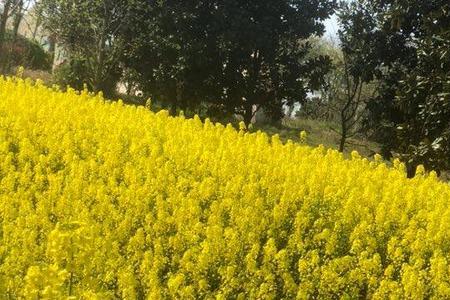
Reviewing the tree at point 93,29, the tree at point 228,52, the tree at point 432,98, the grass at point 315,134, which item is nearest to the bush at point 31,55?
the tree at point 93,29

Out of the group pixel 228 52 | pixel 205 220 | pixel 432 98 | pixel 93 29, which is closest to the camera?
pixel 205 220

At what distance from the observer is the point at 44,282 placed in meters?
2.83

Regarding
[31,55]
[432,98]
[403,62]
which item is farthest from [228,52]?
[31,55]

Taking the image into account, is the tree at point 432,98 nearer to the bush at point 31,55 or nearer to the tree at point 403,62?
the tree at point 403,62

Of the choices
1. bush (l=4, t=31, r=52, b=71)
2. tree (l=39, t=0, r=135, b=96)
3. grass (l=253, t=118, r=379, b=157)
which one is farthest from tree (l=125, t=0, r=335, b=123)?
bush (l=4, t=31, r=52, b=71)

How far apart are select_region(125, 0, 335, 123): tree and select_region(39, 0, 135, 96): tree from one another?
2.79 ft

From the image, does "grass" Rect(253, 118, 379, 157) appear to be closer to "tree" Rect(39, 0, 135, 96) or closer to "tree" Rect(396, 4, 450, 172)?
"tree" Rect(39, 0, 135, 96)

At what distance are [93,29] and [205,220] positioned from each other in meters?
15.7

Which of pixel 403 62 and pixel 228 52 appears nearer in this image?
pixel 403 62

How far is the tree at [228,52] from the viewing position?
1808cm

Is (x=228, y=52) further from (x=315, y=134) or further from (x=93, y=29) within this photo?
(x=315, y=134)

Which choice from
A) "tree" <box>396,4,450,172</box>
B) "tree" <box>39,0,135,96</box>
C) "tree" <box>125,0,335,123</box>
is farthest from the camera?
"tree" <box>39,0,135,96</box>

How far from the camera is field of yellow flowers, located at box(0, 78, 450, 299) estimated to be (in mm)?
4859

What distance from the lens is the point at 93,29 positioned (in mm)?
20500
